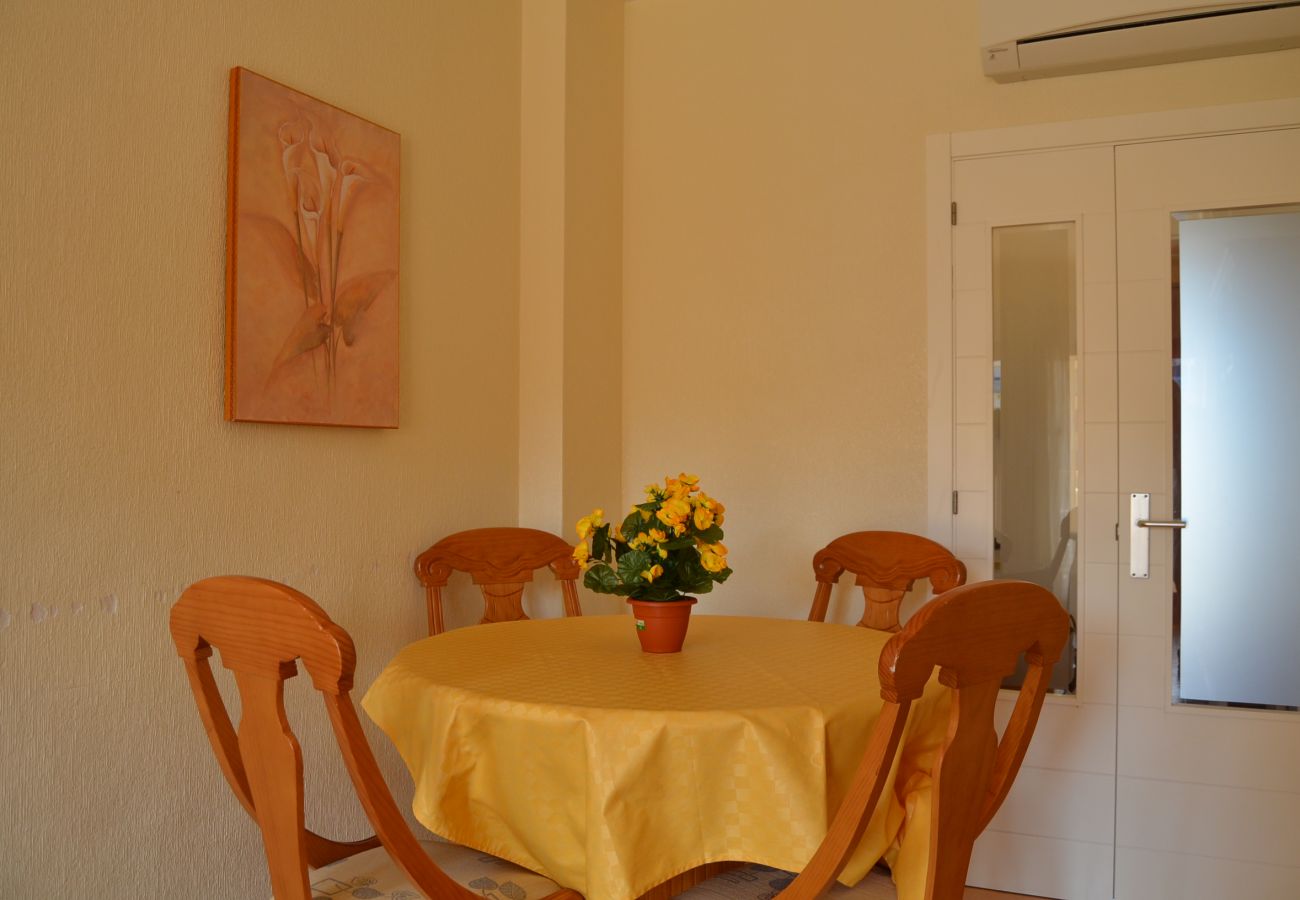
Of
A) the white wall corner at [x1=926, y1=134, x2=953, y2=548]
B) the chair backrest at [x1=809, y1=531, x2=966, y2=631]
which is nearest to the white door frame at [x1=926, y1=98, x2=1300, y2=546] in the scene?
the white wall corner at [x1=926, y1=134, x2=953, y2=548]

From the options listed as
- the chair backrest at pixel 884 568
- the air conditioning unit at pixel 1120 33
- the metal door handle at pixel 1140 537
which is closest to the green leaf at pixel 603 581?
the chair backrest at pixel 884 568

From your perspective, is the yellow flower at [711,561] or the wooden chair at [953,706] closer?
the wooden chair at [953,706]

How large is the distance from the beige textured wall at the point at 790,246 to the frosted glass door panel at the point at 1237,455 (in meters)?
0.57

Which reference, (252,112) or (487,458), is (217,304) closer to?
(252,112)

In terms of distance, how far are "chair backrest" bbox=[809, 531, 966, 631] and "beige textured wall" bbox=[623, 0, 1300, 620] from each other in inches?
11.4

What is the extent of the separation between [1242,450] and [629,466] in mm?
2089

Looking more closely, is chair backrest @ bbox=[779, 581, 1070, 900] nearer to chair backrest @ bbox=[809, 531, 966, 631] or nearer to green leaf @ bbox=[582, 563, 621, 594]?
green leaf @ bbox=[582, 563, 621, 594]

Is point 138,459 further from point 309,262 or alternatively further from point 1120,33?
point 1120,33

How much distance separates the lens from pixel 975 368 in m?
3.27

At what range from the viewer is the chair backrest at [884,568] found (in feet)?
9.64

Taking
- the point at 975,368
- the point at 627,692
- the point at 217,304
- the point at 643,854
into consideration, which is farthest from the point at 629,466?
the point at 643,854

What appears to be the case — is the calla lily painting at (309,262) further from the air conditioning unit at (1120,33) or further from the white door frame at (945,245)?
the air conditioning unit at (1120,33)

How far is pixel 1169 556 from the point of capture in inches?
120

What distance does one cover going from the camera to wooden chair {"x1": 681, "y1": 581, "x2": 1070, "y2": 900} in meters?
1.34
